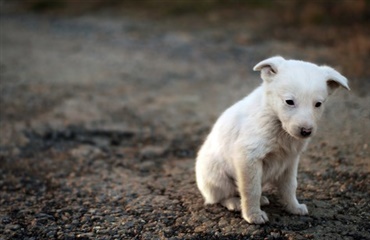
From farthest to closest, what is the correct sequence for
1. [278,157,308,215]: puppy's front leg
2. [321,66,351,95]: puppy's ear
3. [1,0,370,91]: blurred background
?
[1,0,370,91]: blurred background → [278,157,308,215]: puppy's front leg → [321,66,351,95]: puppy's ear

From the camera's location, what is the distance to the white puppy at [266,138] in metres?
3.32

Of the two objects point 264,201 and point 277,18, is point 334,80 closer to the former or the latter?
point 264,201

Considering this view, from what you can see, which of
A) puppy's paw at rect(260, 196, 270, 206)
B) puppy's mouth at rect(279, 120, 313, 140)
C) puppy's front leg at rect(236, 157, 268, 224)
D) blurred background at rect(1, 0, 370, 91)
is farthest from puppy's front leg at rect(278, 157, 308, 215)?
blurred background at rect(1, 0, 370, 91)

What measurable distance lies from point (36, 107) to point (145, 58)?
13.1ft

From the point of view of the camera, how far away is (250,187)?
363cm

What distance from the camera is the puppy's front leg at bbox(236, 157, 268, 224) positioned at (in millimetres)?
3598

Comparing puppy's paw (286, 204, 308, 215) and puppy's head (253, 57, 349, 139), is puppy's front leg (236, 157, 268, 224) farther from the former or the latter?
puppy's head (253, 57, 349, 139)

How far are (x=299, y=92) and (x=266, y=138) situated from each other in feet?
1.62

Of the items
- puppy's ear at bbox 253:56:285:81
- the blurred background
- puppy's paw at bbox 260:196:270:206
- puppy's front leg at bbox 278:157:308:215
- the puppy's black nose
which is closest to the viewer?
the puppy's black nose

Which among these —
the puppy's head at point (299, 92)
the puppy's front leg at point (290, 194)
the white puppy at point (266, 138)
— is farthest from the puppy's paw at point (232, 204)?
the puppy's head at point (299, 92)

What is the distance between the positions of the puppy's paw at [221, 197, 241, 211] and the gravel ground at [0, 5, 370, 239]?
5cm

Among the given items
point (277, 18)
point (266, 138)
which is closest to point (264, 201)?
point (266, 138)

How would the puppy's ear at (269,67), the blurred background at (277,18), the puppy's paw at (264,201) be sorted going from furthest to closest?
the blurred background at (277,18), the puppy's paw at (264,201), the puppy's ear at (269,67)

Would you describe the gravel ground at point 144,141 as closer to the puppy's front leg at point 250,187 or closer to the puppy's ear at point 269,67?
the puppy's front leg at point 250,187
